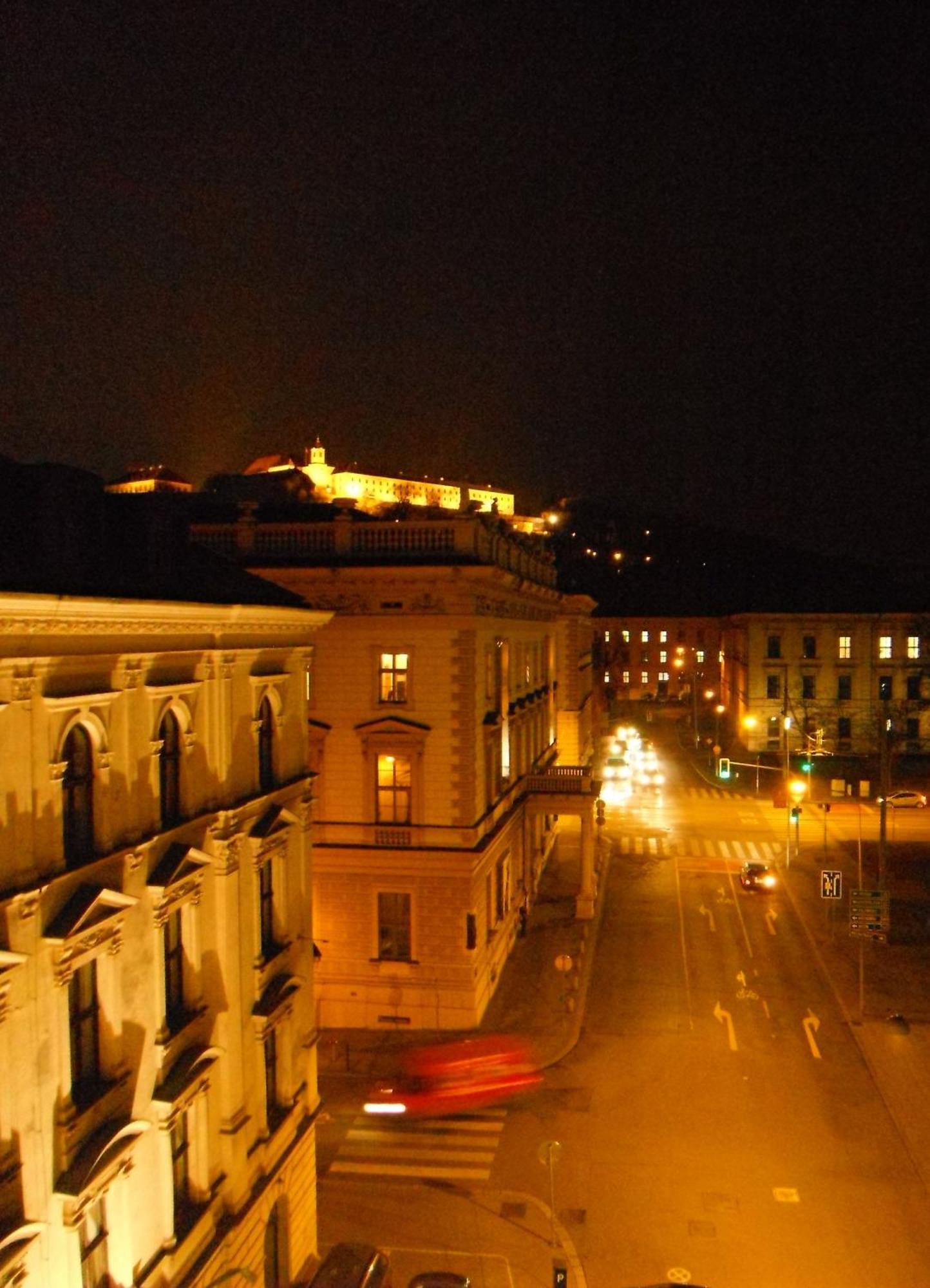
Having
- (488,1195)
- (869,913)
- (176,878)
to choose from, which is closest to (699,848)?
(869,913)

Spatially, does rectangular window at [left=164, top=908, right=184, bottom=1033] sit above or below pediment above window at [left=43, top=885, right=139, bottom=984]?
below

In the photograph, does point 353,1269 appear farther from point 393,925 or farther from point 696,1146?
point 393,925

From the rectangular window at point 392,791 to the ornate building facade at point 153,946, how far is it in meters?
10.1

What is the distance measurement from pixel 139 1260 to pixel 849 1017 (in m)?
22.7

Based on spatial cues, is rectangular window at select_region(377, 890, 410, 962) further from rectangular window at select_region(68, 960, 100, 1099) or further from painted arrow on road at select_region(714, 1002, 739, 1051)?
rectangular window at select_region(68, 960, 100, 1099)

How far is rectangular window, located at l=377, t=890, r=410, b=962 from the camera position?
28.5 meters

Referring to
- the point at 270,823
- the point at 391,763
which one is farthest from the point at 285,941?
the point at 391,763

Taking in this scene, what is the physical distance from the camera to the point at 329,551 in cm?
2875

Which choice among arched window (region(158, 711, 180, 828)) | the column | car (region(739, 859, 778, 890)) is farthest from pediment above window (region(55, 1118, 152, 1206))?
car (region(739, 859, 778, 890))

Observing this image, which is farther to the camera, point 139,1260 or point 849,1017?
point 849,1017

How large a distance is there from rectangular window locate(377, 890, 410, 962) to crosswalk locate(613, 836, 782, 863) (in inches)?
968

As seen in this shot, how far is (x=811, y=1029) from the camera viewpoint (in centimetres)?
2795

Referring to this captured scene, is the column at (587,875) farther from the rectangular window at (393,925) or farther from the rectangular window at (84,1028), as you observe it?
the rectangular window at (84,1028)

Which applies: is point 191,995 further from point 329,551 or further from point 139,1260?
point 329,551
